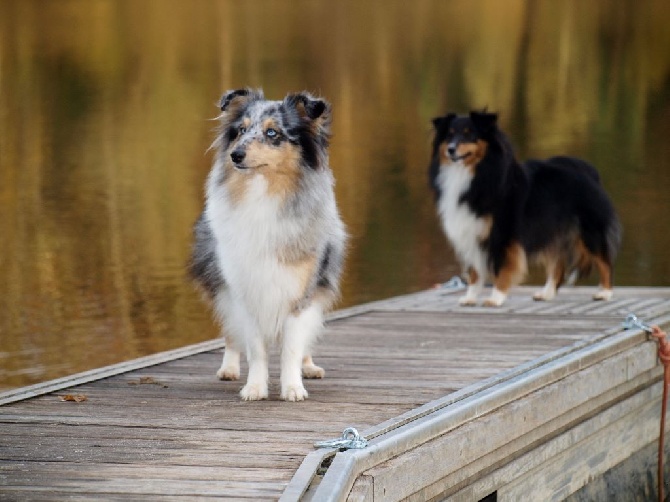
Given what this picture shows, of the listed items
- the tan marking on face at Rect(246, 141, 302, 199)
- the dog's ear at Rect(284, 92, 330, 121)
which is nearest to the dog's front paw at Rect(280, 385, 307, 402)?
the tan marking on face at Rect(246, 141, 302, 199)

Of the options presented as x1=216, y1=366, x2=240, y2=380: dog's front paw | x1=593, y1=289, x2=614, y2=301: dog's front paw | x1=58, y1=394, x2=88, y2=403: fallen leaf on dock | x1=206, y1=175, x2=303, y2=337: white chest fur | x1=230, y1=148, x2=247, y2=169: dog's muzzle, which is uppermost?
x1=230, y1=148, x2=247, y2=169: dog's muzzle

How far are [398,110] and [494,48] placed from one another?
3761 mm

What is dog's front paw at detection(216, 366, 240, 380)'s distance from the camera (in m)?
5.04

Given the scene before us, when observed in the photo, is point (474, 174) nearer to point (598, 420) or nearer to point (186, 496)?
point (598, 420)

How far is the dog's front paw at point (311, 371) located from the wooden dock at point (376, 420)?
0.18 ft

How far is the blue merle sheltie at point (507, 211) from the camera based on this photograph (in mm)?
7445

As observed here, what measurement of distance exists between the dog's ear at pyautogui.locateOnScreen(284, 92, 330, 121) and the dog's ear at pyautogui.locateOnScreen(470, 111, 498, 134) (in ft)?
9.81

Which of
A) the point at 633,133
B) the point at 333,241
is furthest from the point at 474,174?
the point at 633,133

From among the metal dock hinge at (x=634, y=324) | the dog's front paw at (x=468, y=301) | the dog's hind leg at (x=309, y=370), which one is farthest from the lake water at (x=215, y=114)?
the metal dock hinge at (x=634, y=324)

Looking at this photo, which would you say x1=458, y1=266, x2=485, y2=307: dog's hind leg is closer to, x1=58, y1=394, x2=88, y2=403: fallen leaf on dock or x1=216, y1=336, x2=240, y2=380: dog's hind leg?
x1=216, y1=336, x2=240, y2=380: dog's hind leg

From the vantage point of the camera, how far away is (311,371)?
16.4ft

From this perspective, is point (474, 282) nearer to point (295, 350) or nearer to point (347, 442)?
point (295, 350)

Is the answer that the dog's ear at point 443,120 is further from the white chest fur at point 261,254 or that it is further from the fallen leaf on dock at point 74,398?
the fallen leaf on dock at point 74,398

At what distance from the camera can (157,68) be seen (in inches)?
995
